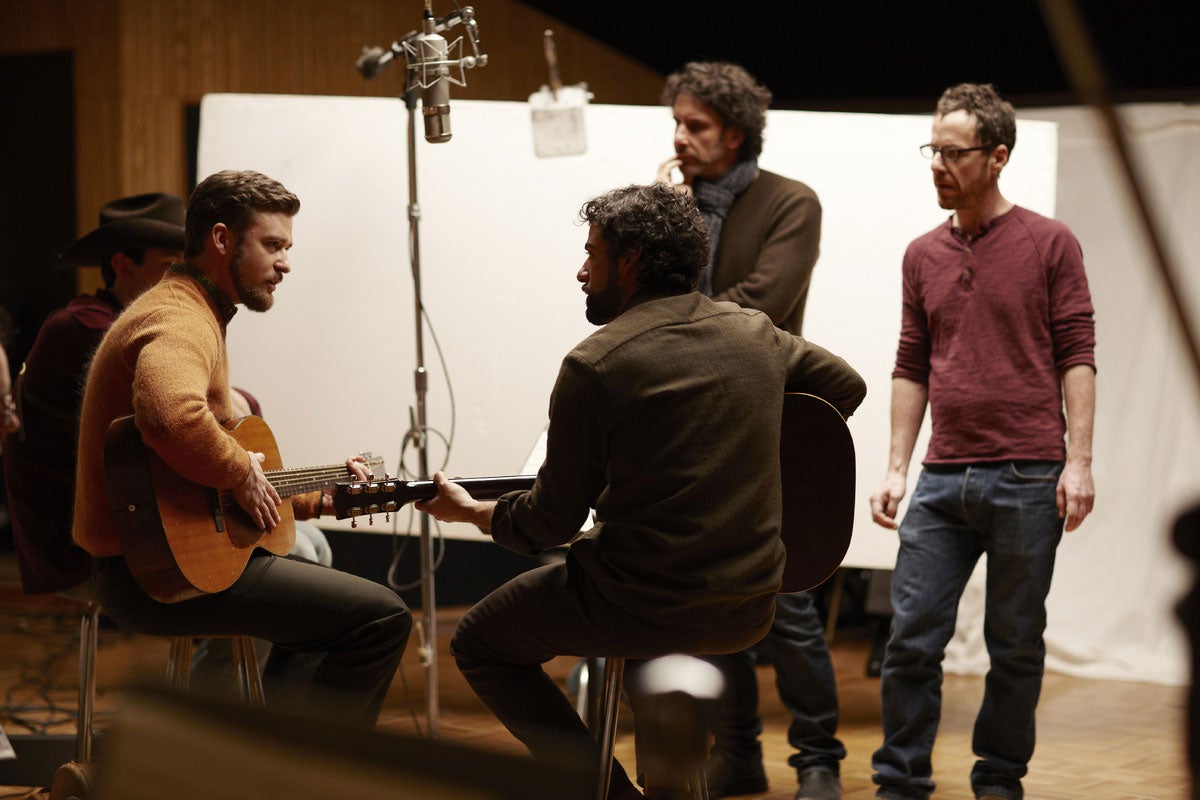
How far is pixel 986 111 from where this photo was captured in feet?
10.8

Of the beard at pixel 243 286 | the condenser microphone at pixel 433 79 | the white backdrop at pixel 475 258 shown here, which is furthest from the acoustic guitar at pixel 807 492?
the white backdrop at pixel 475 258

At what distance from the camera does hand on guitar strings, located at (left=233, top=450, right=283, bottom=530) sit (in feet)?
8.48

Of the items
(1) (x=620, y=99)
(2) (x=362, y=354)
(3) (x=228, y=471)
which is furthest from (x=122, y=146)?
(3) (x=228, y=471)

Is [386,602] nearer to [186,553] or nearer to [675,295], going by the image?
[186,553]

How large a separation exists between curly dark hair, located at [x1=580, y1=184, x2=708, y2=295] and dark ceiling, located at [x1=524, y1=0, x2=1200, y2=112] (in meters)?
3.37

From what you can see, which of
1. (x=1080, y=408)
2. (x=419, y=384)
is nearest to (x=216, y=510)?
(x=419, y=384)

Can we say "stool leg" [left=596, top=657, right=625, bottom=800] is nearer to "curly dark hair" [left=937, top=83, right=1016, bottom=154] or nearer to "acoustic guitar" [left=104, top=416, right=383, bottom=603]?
"acoustic guitar" [left=104, top=416, right=383, bottom=603]

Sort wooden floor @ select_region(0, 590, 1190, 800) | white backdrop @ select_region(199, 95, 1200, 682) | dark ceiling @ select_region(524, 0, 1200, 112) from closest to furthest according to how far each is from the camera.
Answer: wooden floor @ select_region(0, 590, 1190, 800) < white backdrop @ select_region(199, 95, 1200, 682) < dark ceiling @ select_region(524, 0, 1200, 112)

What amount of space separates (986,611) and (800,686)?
0.54m

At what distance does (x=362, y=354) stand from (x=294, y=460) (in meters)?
0.44

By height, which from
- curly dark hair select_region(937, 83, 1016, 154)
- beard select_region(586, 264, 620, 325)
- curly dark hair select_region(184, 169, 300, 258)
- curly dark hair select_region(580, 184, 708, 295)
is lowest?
beard select_region(586, 264, 620, 325)

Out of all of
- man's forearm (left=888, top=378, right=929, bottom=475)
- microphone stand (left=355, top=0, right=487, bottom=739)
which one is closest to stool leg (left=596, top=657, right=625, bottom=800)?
man's forearm (left=888, top=378, right=929, bottom=475)

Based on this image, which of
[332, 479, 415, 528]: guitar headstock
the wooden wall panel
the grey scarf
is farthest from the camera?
the wooden wall panel

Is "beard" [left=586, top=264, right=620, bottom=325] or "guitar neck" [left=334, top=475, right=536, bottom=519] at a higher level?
"beard" [left=586, top=264, right=620, bottom=325]
